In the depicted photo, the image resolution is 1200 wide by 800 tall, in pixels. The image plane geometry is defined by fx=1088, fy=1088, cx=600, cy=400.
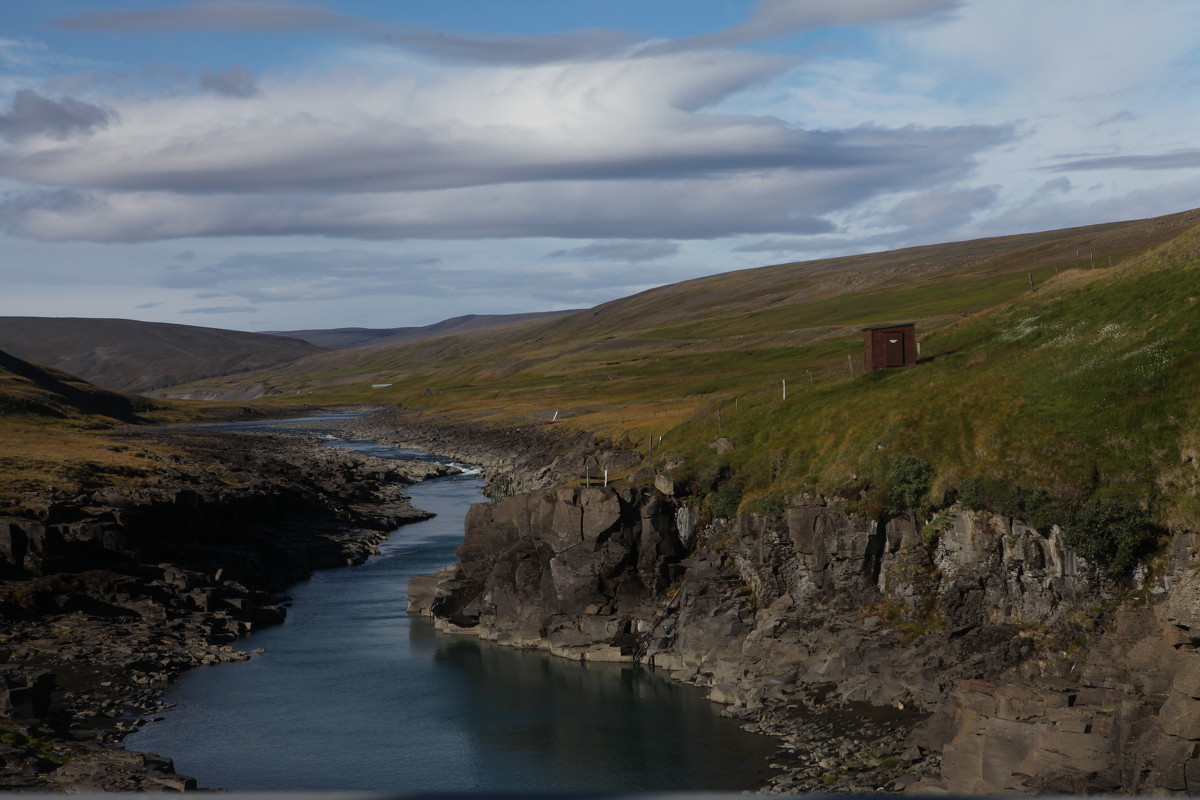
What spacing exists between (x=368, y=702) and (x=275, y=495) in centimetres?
5173

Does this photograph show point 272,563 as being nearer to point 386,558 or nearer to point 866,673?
point 386,558

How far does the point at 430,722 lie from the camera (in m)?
47.9

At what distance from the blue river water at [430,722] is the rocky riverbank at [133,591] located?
8.77 ft

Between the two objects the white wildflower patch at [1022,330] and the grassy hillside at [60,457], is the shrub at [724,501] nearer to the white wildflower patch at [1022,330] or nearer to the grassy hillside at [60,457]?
the white wildflower patch at [1022,330]

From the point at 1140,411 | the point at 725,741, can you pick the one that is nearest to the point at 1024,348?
the point at 1140,411

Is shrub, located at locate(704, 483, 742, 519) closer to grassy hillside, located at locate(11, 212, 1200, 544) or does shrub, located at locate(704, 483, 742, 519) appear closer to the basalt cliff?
grassy hillside, located at locate(11, 212, 1200, 544)

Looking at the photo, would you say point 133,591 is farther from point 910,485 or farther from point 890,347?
point 890,347

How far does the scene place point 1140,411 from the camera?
45.5 m

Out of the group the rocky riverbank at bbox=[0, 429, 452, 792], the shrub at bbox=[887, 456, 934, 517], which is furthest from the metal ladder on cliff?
the rocky riverbank at bbox=[0, 429, 452, 792]

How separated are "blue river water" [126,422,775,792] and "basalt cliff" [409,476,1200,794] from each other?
190cm

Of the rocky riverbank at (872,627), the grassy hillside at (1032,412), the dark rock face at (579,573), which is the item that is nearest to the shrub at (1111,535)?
the rocky riverbank at (872,627)

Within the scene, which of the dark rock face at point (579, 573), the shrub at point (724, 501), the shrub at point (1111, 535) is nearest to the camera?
the shrub at point (1111, 535)

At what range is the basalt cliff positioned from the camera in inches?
1308

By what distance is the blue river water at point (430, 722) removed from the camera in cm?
4069
